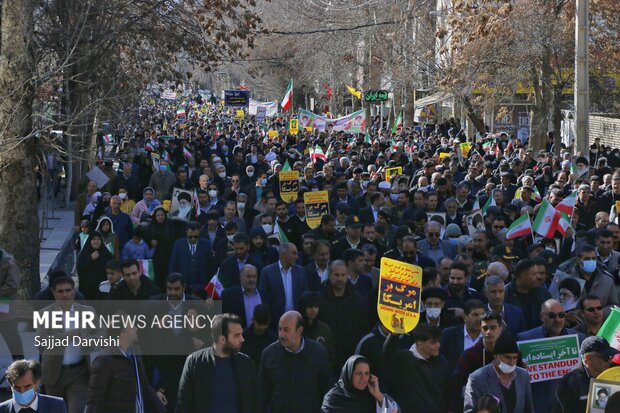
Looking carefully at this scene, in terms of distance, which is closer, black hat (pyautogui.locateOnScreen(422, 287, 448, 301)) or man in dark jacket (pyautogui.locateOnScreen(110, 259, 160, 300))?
black hat (pyautogui.locateOnScreen(422, 287, 448, 301))

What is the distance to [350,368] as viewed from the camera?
6961 mm

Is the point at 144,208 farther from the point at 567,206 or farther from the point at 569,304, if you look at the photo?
the point at 569,304

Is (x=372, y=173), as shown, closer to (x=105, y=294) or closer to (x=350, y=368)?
(x=105, y=294)

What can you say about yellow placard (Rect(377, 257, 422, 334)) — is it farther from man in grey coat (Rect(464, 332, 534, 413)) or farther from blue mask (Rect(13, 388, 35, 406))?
blue mask (Rect(13, 388, 35, 406))

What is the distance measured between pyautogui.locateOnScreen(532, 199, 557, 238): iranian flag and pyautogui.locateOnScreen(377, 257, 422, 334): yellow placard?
538 cm

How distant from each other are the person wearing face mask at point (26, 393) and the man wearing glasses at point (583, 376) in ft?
10.0

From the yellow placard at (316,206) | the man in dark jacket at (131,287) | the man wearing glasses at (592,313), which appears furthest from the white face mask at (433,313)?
the yellow placard at (316,206)

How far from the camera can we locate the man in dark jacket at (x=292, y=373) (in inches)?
302

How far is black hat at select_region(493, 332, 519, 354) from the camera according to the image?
7086 millimetres

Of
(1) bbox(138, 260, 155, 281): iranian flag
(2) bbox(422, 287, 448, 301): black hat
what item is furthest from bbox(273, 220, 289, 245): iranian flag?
(2) bbox(422, 287, 448, 301): black hat

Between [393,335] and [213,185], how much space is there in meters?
9.47

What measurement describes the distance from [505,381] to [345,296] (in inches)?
105

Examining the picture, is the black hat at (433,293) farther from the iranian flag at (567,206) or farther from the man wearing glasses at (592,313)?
the iranian flag at (567,206)

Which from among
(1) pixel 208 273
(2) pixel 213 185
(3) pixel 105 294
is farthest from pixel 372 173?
(3) pixel 105 294
